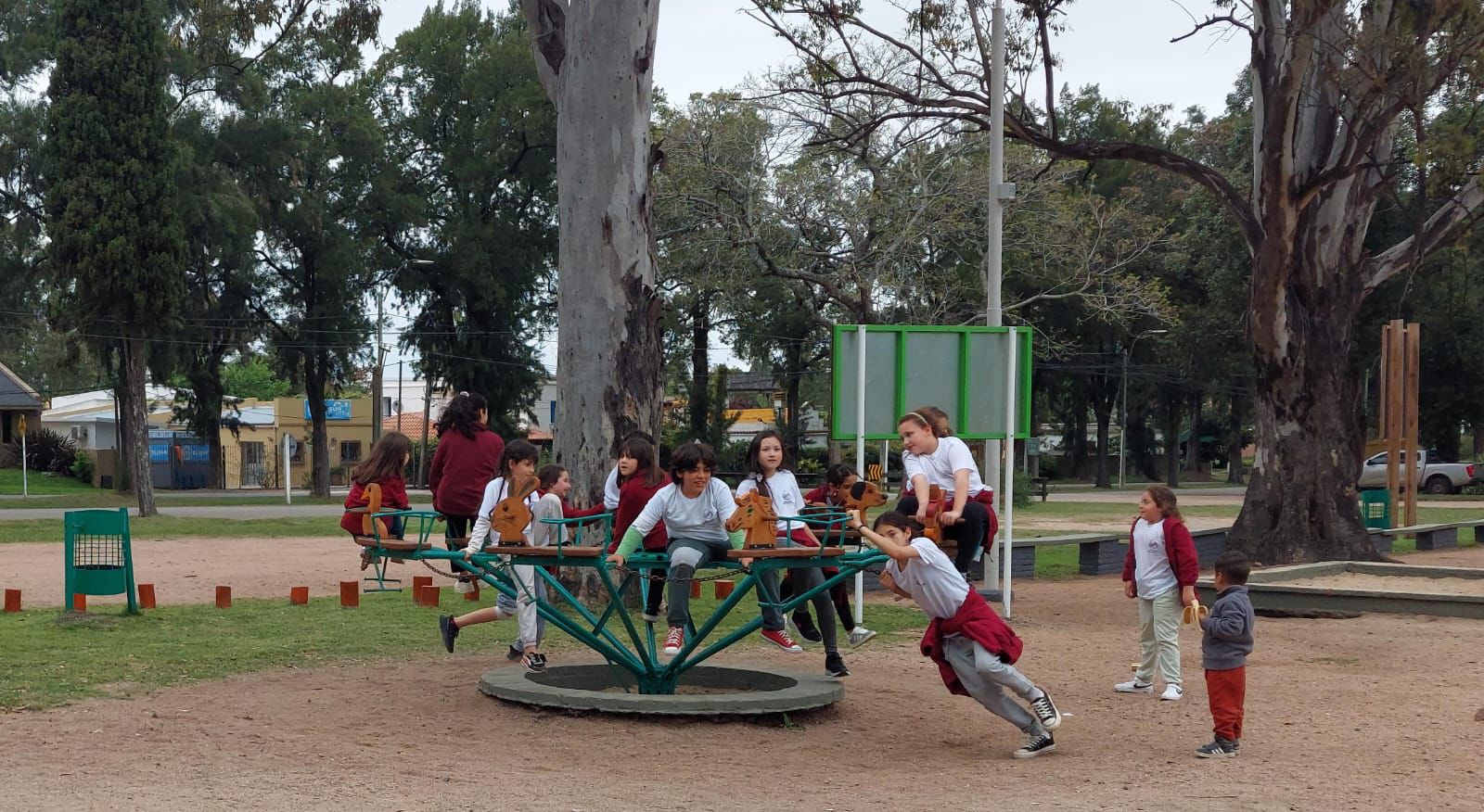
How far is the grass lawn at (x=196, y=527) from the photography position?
27.2 metres

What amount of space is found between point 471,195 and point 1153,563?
4313 cm

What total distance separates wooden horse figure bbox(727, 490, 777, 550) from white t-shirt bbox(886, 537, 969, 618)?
77cm

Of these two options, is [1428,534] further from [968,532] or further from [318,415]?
[318,415]

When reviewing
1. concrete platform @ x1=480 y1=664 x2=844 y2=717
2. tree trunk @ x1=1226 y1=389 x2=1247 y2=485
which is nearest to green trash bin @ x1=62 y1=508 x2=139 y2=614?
concrete platform @ x1=480 y1=664 x2=844 y2=717

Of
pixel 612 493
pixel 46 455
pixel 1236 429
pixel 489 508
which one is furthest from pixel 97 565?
pixel 1236 429

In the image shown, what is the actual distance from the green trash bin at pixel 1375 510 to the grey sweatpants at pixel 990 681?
68.7ft

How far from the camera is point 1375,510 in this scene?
92.8 feet

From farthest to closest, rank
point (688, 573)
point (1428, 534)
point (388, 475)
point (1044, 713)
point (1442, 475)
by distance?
point (1442, 475)
point (1428, 534)
point (388, 475)
point (688, 573)
point (1044, 713)

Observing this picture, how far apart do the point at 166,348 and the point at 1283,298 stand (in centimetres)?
3681

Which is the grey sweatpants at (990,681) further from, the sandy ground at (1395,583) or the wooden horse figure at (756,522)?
the sandy ground at (1395,583)

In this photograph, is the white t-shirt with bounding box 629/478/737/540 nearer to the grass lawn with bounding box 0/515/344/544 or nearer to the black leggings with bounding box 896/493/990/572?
the black leggings with bounding box 896/493/990/572

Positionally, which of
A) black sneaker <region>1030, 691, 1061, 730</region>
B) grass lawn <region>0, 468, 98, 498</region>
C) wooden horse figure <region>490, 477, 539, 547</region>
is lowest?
grass lawn <region>0, 468, 98, 498</region>

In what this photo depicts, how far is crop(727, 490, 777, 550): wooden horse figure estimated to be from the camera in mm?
8234

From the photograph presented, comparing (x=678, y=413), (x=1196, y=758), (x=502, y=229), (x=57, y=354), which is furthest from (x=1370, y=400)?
(x=57, y=354)
